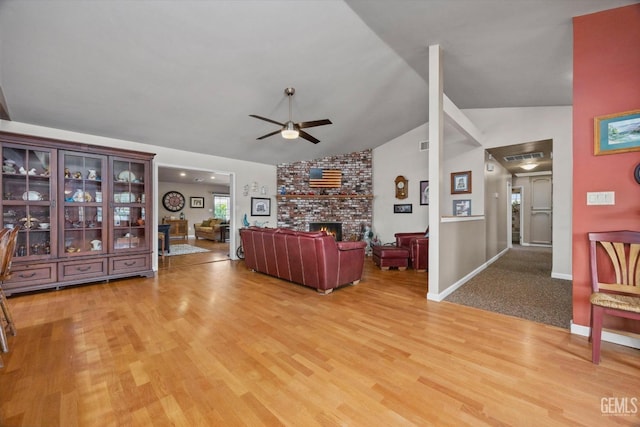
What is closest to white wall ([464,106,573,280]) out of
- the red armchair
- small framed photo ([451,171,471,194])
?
small framed photo ([451,171,471,194])

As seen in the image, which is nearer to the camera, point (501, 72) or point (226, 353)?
point (226, 353)

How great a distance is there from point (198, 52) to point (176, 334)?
312 cm

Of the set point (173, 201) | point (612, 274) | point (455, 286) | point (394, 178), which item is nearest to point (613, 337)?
point (612, 274)

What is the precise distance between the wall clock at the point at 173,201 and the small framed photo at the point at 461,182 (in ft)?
33.4

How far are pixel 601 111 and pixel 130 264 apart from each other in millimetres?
6137

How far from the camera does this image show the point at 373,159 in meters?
7.24

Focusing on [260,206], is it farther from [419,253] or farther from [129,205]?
[419,253]

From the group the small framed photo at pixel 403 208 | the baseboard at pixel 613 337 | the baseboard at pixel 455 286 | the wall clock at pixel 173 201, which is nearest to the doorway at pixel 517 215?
the baseboard at pixel 455 286

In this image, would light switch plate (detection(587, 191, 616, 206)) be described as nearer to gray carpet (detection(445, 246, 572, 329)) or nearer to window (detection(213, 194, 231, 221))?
gray carpet (detection(445, 246, 572, 329))

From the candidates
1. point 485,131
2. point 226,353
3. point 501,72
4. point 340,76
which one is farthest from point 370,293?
point 485,131

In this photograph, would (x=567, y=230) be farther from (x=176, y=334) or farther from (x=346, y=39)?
(x=176, y=334)

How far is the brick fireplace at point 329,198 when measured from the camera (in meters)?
7.26

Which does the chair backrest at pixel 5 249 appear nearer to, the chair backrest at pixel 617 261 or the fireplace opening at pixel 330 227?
the chair backrest at pixel 617 261

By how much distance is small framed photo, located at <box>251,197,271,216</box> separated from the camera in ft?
22.3
